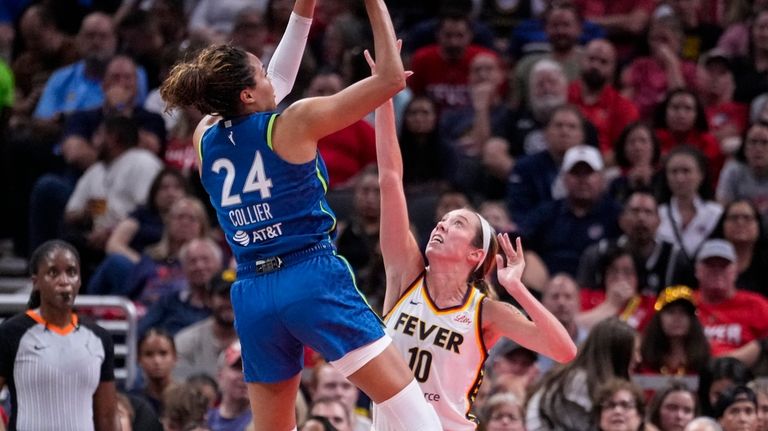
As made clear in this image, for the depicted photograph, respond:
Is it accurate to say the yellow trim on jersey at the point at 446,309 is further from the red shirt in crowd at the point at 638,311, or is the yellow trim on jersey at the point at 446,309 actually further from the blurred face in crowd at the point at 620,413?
the red shirt in crowd at the point at 638,311

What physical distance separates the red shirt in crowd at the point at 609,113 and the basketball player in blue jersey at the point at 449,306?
22.1 feet

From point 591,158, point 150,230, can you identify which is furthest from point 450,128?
point 150,230

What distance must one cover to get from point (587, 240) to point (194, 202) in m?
3.10

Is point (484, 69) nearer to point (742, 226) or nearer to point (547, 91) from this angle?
point (547, 91)

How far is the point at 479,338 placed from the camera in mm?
6879

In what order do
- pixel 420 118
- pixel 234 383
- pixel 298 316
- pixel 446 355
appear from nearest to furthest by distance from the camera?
pixel 298 316 → pixel 446 355 → pixel 234 383 → pixel 420 118

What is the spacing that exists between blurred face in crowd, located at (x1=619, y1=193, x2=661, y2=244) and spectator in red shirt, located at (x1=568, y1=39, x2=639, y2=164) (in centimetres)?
170

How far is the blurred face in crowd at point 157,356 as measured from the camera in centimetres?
1055

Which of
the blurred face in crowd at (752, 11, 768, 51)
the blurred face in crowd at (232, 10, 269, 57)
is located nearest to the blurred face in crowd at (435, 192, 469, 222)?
the blurred face in crowd at (232, 10, 269, 57)

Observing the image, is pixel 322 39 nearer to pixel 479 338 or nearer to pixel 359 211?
pixel 359 211

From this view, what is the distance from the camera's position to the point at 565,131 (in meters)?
12.7

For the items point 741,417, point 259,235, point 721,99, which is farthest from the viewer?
point 721,99

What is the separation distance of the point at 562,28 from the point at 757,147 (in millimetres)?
2368

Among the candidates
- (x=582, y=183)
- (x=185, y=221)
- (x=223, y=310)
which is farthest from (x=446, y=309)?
(x=185, y=221)
